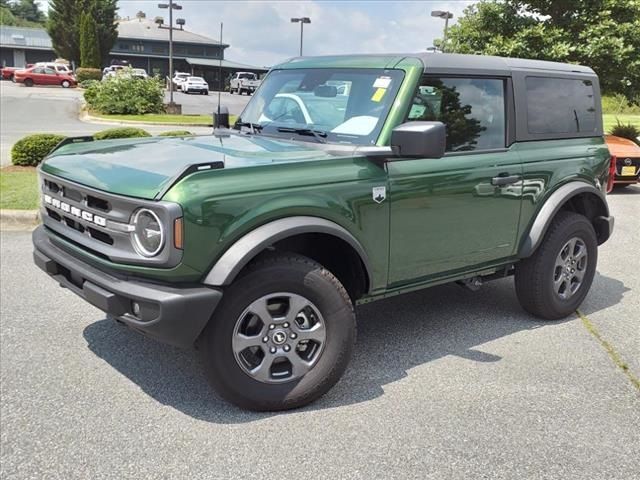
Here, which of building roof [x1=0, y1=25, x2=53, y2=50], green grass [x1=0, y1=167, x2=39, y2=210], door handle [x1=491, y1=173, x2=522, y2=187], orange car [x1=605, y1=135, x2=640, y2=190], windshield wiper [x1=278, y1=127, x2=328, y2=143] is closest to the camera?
windshield wiper [x1=278, y1=127, x2=328, y2=143]

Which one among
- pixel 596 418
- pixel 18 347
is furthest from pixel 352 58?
pixel 18 347

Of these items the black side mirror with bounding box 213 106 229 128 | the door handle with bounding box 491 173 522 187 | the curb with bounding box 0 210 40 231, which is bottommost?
the curb with bounding box 0 210 40 231

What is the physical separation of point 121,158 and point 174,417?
1.46m

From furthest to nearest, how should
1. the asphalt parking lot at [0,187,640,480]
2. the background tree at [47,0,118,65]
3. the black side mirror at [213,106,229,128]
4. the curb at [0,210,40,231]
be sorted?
1. the background tree at [47,0,118,65]
2. the curb at [0,210,40,231]
3. the black side mirror at [213,106,229,128]
4. the asphalt parking lot at [0,187,640,480]

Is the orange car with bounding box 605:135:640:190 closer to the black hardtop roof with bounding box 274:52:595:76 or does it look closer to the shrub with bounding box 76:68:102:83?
the black hardtop roof with bounding box 274:52:595:76

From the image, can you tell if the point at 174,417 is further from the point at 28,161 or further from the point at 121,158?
the point at 28,161

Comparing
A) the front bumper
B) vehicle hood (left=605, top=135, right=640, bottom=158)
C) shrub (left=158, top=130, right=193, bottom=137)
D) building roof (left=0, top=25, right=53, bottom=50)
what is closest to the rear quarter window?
shrub (left=158, top=130, right=193, bottom=137)

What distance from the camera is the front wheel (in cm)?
323

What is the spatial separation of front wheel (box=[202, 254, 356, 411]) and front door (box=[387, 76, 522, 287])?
57 centimetres

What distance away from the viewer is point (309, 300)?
3416 millimetres

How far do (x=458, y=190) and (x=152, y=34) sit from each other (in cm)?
7295

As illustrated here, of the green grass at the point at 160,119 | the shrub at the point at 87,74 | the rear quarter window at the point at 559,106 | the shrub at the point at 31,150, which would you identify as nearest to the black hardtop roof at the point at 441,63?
the rear quarter window at the point at 559,106

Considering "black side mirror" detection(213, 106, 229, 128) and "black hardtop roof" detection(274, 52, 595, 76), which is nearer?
"black hardtop roof" detection(274, 52, 595, 76)

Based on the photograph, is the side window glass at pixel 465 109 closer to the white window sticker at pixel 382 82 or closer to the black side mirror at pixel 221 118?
the white window sticker at pixel 382 82
